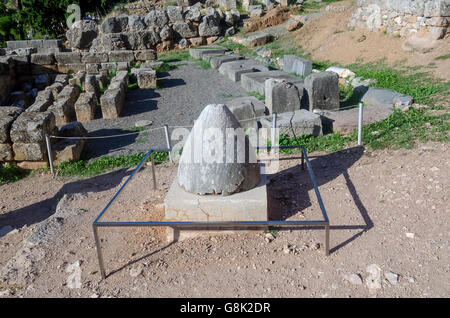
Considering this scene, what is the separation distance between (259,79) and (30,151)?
610cm

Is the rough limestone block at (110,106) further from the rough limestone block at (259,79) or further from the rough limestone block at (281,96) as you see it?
the rough limestone block at (281,96)

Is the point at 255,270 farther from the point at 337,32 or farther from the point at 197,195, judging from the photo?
the point at 337,32

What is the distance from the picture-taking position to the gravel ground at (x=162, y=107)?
803 centimetres

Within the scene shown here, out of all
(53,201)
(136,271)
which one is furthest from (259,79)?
(136,271)

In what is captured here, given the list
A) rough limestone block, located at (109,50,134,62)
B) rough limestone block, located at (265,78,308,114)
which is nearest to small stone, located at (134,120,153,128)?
rough limestone block, located at (265,78,308,114)

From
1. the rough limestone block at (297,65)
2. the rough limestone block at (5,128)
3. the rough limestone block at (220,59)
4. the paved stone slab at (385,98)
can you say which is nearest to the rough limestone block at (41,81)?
the rough limestone block at (220,59)

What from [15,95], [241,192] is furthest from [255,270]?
[15,95]

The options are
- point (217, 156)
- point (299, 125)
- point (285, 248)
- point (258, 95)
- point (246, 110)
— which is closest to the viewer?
point (285, 248)

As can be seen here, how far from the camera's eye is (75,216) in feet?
17.1

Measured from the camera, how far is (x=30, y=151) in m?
7.11

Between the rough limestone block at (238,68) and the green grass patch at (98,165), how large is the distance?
19.9 ft

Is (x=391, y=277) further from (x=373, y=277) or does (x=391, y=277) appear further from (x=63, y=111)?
(x=63, y=111)

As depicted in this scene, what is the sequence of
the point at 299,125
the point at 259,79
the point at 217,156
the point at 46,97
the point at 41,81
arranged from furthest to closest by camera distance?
the point at 41,81, the point at 46,97, the point at 259,79, the point at 299,125, the point at 217,156

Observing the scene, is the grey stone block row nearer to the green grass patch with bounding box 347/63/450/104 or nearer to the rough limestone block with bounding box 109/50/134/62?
the rough limestone block with bounding box 109/50/134/62
